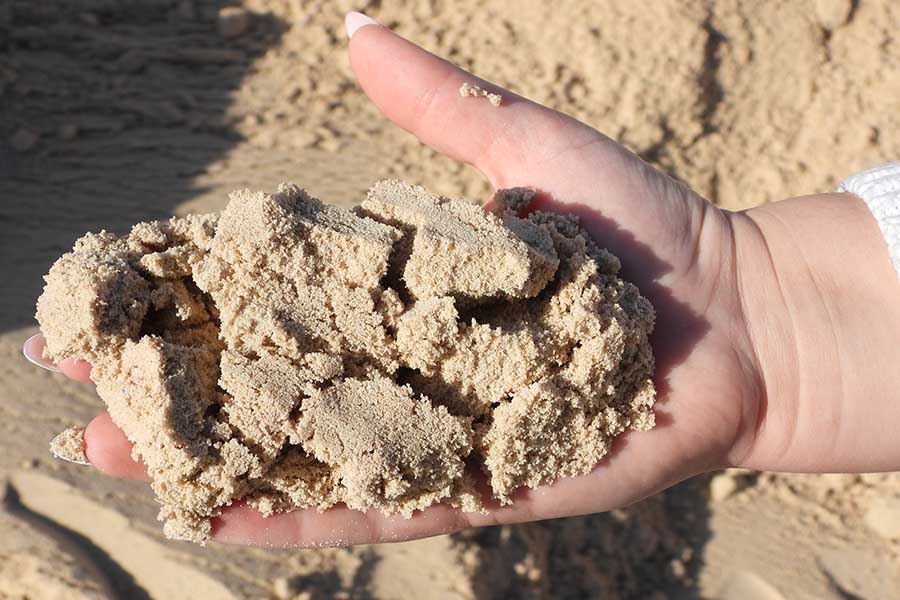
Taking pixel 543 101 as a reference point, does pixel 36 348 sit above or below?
below

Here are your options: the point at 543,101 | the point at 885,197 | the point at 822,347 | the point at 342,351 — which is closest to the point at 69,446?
the point at 342,351

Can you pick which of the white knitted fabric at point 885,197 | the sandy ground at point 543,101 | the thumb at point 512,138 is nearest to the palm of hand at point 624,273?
the thumb at point 512,138

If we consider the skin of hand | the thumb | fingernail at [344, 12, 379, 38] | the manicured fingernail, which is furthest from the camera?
fingernail at [344, 12, 379, 38]

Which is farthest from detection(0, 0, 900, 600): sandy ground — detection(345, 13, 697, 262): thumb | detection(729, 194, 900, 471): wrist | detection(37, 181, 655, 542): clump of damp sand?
detection(37, 181, 655, 542): clump of damp sand

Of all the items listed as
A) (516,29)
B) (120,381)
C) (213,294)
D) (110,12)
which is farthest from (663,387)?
(110,12)

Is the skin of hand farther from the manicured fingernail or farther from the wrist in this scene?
the manicured fingernail

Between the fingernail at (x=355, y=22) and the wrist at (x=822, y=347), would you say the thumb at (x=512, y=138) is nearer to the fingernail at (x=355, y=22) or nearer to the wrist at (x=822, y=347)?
the fingernail at (x=355, y=22)

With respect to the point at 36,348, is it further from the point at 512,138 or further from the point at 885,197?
the point at 885,197
